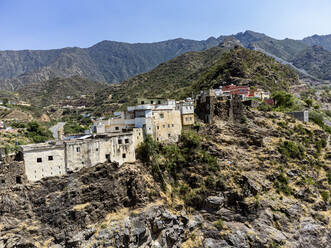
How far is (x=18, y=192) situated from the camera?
2719 centimetres

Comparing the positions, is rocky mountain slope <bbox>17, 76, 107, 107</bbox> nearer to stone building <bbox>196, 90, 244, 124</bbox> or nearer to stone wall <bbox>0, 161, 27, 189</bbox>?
stone building <bbox>196, 90, 244, 124</bbox>

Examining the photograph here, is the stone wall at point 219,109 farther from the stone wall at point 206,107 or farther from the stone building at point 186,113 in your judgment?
the stone building at point 186,113

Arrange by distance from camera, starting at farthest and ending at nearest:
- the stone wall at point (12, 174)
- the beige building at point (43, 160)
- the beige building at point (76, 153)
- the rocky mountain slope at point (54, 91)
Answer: the rocky mountain slope at point (54, 91), the beige building at point (76, 153), the beige building at point (43, 160), the stone wall at point (12, 174)

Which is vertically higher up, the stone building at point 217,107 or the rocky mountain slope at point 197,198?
the stone building at point 217,107

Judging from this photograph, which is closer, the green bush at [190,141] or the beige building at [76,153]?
the beige building at [76,153]

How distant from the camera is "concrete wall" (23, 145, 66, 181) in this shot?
27.4m

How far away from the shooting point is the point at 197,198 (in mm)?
35969

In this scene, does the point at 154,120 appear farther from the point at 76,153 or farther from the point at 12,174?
the point at 12,174

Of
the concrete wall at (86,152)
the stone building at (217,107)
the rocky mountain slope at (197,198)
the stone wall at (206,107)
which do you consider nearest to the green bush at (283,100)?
the rocky mountain slope at (197,198)

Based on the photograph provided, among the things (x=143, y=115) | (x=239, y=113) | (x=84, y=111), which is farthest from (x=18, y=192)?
(x=84, y=111)

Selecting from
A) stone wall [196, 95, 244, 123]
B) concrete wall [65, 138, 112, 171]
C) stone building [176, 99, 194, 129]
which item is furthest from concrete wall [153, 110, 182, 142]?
concrete wall [65, 138, 112, 171]

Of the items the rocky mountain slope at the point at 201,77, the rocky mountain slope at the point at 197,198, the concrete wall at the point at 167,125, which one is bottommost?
the rocky mountain slope at the point at 197,198

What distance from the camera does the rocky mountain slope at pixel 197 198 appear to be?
93.6 feet

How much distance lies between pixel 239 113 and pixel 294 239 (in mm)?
20583
